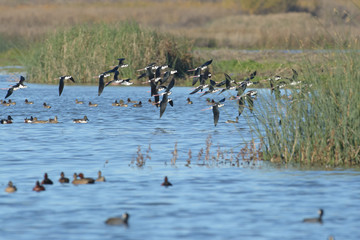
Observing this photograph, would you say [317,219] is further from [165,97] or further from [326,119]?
[165,97]

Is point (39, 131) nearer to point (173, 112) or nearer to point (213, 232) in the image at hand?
point (173, 112)

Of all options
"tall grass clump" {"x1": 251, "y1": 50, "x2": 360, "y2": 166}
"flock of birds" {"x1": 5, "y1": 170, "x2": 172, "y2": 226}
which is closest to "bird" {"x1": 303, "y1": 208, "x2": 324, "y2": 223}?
"flock of birds" {"x1": 5, "y1": 170, "x2": 172, "y2": 226}

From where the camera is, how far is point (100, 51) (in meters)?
49.5

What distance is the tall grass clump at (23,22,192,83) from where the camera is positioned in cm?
4962

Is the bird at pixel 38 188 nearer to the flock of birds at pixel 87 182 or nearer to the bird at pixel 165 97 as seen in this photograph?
the flock of birds at pixel 87 182

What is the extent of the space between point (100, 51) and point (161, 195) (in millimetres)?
34683

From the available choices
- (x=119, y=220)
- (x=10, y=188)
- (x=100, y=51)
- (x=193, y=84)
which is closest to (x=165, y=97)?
(x=193, y=84)

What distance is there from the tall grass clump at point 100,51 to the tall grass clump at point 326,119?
3185 centimetres

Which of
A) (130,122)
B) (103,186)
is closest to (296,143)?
(103,186)

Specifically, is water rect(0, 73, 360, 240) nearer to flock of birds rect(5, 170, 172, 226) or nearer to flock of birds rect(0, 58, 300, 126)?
flock of birds rect(5, 170, 172, 226)

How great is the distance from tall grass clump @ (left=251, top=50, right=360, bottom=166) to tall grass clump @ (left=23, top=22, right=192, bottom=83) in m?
31.9

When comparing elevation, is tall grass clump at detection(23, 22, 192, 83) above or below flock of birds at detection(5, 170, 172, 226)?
above

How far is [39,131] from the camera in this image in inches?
1129

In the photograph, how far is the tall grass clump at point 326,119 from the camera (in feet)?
57.4
